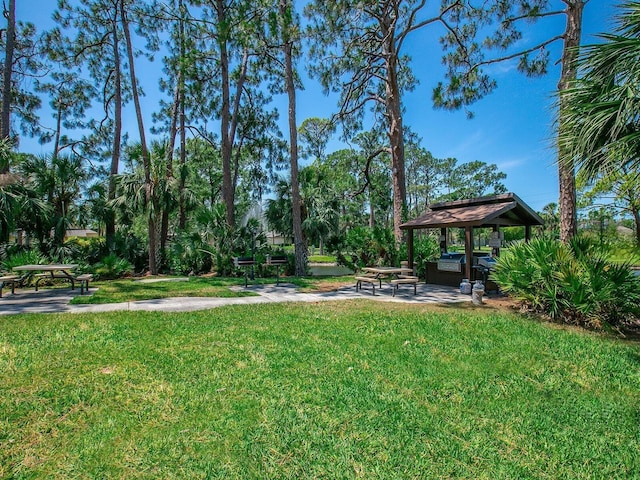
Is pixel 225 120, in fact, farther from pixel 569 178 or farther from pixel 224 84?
pixel 569 178

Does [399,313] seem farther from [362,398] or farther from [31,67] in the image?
[31,67]

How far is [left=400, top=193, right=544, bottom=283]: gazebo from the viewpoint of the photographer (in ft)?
29.3

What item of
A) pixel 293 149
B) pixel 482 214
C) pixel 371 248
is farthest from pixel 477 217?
pixel 293 149

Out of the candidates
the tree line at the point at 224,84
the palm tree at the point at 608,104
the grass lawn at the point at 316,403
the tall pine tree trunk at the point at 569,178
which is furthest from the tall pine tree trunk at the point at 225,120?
the palm tree at the point at 608,104

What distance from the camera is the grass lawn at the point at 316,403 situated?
227cm

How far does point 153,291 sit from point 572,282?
31.9 feet

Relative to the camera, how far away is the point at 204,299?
820 centimetres

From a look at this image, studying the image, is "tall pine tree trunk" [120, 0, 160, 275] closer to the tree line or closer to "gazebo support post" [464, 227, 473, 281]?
the tree line

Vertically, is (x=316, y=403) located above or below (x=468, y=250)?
below

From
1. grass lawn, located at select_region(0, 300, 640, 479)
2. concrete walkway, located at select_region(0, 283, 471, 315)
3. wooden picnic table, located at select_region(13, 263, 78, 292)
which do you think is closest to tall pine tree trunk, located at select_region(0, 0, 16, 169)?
wooden picnic table, located at select_region(13, 263, 78, 292)

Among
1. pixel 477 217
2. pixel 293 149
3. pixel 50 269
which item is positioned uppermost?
pixel 293 149

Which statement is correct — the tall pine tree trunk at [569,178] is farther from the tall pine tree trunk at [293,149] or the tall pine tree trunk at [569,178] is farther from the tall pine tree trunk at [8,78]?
the tall pine tree trunk at [8,78]

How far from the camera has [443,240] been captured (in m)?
11.7

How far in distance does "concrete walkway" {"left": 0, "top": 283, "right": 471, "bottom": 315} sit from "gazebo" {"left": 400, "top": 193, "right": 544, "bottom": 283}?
4.49ft
